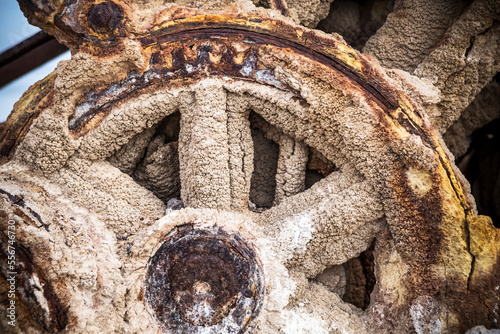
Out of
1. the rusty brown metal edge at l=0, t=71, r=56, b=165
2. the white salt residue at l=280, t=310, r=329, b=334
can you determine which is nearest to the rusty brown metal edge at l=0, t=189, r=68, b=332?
the rusty brown metal edge at l=0, t=71, r=56, b=165

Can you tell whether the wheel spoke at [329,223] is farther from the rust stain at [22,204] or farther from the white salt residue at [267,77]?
the rust stain at [22,204]

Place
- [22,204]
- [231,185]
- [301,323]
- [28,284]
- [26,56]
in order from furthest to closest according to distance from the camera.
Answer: [26,56] → [231,185] → [301,323] → [22,204] → [28,284]

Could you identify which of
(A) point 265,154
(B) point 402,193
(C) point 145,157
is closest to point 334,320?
(B) point 402,193

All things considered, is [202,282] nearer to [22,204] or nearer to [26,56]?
[22,204]

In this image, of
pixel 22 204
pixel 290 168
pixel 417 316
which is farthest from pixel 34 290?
pixel 417 316

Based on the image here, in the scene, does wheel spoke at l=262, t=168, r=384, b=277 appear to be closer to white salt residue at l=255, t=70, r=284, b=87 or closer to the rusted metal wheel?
the rusted metal wheel

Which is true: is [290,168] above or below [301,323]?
above

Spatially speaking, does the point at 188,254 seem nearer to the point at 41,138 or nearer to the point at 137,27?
the point at 41,138
